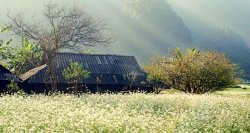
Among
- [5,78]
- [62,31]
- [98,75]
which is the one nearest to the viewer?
[62,31]

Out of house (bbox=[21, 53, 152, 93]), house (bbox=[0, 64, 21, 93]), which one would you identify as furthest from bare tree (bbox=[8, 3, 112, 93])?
house (bbox=[0, 64, 21, 93])

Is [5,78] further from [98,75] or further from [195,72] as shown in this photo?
[195,72]

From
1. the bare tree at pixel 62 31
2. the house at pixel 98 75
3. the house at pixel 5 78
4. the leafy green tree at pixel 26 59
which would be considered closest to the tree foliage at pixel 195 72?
the house at pixel 98 75

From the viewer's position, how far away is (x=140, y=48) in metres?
192

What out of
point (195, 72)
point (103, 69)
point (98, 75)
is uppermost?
point (103, 69)

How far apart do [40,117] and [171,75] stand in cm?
3574

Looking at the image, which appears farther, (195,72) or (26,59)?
(26,59)

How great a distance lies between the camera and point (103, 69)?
163 feet

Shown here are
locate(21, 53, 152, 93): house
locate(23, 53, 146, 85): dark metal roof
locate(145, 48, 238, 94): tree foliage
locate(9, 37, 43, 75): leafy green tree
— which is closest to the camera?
locate(21, 53, 152, 93): house

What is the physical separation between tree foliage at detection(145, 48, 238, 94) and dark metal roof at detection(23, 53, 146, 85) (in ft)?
7.04

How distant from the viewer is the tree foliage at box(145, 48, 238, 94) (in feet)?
152

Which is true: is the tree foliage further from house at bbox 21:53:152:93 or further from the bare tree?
the bare tree

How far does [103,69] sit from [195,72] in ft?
30.4

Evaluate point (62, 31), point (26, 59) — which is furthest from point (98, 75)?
point (26, 59)
